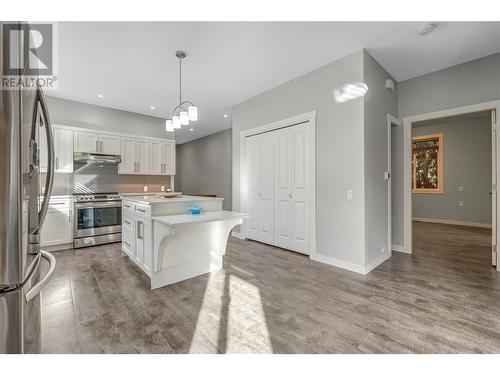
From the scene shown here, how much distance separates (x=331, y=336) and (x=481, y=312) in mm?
1469

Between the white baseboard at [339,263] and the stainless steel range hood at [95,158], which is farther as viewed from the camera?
the stainless steel range hood at [95,158]

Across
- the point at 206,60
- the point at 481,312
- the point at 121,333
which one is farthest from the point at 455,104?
the point at 121,333

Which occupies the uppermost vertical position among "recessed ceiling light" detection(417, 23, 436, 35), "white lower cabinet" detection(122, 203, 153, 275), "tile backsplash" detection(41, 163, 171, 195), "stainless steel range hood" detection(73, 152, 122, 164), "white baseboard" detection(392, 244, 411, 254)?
"recessed ceiling light" detection(417, 23, 436, 35)

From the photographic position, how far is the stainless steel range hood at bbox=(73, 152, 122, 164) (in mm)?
4395

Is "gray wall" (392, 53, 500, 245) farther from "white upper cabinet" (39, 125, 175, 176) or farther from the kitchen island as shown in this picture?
"white upper cabinet" (39, 125, 175, 176)

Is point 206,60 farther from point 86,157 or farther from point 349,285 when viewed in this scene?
point 349,285

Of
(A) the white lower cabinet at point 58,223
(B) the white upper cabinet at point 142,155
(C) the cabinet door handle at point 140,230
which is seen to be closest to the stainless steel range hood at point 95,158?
(B) the white upper cabinet at point 142,155

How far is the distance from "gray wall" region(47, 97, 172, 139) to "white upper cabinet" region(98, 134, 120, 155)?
14.7 inches

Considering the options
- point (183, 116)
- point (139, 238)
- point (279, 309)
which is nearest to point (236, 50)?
point (183, 116)

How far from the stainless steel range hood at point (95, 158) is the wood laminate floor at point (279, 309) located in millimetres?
2079

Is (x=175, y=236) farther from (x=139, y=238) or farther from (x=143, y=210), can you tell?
(x=139, y=238)

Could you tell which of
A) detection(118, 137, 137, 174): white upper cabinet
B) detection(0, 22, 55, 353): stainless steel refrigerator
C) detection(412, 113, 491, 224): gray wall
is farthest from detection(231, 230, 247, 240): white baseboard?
detection(412, 113, 491, 224): gray wall

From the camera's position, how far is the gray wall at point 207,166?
715 centimetres

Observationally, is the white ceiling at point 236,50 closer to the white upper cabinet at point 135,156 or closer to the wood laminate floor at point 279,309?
the white upper cabinet at point 135,156
